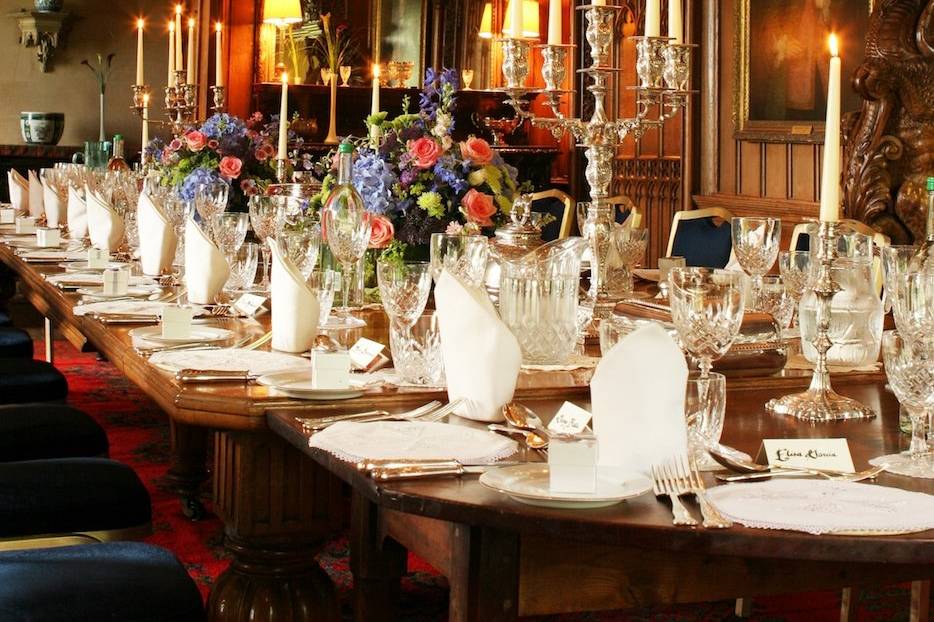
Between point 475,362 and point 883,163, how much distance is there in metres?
4.71

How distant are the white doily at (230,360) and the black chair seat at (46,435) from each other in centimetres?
49

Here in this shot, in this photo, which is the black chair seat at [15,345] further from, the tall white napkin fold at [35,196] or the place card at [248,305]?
the tall white napkin fold at [35,196]

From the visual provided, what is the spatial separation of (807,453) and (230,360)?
101 centimetres

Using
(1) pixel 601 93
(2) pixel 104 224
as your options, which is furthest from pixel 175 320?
(2) pixel 104 224

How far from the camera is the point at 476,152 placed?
120 inches

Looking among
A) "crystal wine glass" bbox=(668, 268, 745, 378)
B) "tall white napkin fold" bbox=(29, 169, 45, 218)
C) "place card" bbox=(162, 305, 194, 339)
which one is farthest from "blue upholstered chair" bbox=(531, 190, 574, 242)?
"crystal wine glass" bbox=(668, 268, 745, 378)

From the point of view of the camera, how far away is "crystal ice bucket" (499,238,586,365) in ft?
6.98

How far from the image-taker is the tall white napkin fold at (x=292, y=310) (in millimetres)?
2338

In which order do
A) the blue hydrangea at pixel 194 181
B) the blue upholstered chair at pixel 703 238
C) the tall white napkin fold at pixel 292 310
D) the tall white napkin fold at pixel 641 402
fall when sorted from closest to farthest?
the tall white napkin fold at pixel 641 402 → the tall white napkin fold at pixel 292 310 → the blue hydrangea at pixel 194 181 → the blue upholstered chair at pixel 703 238

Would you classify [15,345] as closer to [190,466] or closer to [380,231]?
[190,466]

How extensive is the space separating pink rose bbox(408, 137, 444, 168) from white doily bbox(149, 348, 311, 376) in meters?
0.84

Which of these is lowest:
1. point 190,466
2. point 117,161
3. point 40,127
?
point 190,466

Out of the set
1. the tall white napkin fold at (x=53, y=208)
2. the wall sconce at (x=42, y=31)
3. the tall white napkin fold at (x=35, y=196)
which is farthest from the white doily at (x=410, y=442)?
the wall sconce at (x=42, y=31)

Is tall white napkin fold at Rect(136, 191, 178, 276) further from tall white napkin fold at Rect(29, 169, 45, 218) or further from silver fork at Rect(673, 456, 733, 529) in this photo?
tall white napkin fold at Rect(29, 169, 45, 218)
